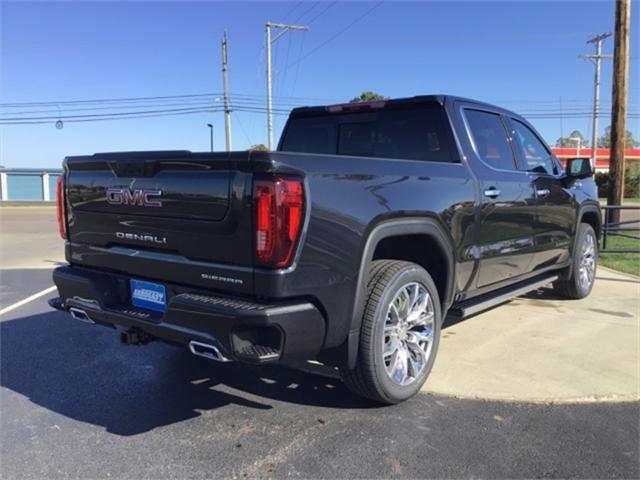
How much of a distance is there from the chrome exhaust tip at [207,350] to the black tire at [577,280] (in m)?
4.70

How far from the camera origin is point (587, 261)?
21.7 ft

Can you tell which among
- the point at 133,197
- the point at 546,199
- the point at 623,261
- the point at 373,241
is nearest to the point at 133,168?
the point at 133,197

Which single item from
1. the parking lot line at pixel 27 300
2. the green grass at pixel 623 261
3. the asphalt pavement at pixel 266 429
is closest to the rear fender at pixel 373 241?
the asphalt pavement at pixel 266 429

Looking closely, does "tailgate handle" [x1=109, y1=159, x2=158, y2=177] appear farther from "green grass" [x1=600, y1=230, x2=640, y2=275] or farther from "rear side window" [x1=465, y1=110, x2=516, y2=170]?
"green grass" [x1=600, y1=230, x2=640, y2=275]

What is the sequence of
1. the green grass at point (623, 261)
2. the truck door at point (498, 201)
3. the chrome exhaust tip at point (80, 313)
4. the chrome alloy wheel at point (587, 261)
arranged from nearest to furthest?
the chrome exhaust tip at point (80, 313)
the truck door at point (498, 201)
the chrome alloy wheel at point (587, 261)
the green grass at point (623, 261)

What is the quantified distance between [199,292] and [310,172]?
900 millimetres

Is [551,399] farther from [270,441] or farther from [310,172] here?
[310,172]

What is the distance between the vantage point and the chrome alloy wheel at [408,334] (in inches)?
136

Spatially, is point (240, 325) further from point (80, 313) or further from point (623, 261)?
point (623, 261)

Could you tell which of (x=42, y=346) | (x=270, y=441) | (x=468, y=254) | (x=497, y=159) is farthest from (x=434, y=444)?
(x=42, y=346)

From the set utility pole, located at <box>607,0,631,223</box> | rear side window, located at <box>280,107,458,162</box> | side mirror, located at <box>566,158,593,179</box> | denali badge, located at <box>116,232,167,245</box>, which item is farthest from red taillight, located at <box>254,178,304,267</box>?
utility pole, located at <box>607,0,631,223</box>

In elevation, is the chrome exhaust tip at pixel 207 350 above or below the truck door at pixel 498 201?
below

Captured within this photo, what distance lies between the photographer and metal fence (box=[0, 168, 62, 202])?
35656mm

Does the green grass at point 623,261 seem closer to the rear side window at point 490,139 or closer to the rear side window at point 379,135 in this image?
the rear side window at point 490,139
